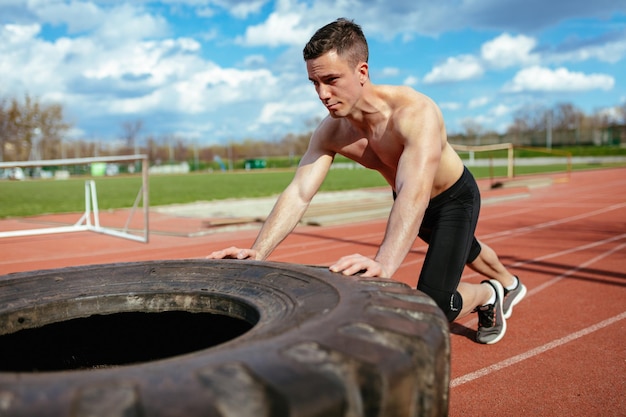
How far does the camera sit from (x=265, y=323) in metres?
1.64

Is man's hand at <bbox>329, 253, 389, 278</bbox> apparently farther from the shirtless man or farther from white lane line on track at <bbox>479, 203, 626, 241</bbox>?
white lane line on track at <bbox>479, 203, 626, 241</bbox>

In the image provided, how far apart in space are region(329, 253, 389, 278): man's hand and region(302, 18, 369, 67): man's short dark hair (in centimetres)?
111

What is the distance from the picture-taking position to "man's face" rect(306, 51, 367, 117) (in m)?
2.74

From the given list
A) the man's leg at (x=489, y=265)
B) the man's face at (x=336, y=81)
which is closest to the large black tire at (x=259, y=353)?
the man's face at (x=336, y=81)

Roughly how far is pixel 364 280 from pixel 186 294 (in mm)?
703

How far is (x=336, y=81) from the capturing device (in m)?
2.81

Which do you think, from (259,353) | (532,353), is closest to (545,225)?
(532,353)

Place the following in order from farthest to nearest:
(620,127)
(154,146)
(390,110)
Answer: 1. (154,146)
2. (620,127)
3. (390,110)

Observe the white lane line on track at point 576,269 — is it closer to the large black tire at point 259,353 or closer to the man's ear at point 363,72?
the man's ear at point 363,72

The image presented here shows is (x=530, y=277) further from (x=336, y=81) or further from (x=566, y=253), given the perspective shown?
(x=336, y=81)

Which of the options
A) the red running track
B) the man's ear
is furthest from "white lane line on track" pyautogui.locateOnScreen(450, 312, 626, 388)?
the man's ear

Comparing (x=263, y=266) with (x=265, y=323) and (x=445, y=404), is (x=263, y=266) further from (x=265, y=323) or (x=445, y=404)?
(x=445, y=404)

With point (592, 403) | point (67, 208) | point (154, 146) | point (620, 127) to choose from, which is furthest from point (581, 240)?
point (154, 146)

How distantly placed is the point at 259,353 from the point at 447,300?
2.06 m
